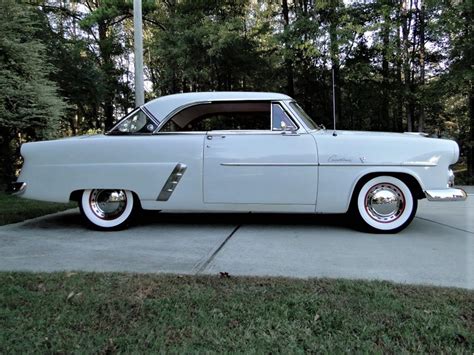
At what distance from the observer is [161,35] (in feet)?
52.0

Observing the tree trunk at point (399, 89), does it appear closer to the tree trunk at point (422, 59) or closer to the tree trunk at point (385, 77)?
the tree trunk at point (385, 77)

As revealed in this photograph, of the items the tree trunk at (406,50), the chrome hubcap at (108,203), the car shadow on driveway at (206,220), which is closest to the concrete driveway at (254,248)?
the car shadow on driveway at (206,220)

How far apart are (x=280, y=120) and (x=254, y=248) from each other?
1.74 m

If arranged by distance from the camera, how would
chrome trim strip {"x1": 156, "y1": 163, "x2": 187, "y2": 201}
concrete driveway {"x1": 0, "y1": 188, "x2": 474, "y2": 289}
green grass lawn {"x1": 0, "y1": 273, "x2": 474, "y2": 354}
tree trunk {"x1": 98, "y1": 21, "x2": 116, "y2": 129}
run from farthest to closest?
tree trunk {"x1": 98, "y1": 21, "x2": 116, "y2": 129} → chrome trim strip {"x1": 156, "y1": 163, "x2": 187, "y2": 201} → concrete driveway {"x1": 0, "y1": 188, "x2": 474, "y2": 289} → green grass lawn {"x1": 0, "y1": 273, "x2": 474, "y2": 354}

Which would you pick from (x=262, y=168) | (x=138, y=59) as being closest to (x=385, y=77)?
(x=138, y=59)

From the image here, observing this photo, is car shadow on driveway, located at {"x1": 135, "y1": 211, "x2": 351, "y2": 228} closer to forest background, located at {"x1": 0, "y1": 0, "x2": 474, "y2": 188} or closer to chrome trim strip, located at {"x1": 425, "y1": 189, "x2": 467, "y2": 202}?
chrome trim strip, located at {"x1": 425, "y1": 189, "x2": 467, "y2": 202}

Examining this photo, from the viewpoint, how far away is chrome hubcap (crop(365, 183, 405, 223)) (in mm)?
5281

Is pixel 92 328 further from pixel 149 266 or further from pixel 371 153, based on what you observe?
pixel 371 153

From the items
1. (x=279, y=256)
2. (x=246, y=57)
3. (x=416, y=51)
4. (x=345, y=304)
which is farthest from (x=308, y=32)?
(x=345, y=304)

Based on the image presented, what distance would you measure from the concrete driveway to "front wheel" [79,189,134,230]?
18 cm

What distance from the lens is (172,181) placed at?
5379mm


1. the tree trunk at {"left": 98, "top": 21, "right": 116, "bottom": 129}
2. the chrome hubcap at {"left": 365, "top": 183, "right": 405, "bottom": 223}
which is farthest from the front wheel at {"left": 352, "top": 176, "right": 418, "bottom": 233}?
the tree trunk at {"left": 98, "top": 21, "right": 116, "bottom": 129}

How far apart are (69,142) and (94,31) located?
17.6m

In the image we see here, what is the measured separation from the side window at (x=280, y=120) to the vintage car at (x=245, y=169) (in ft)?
0.04
